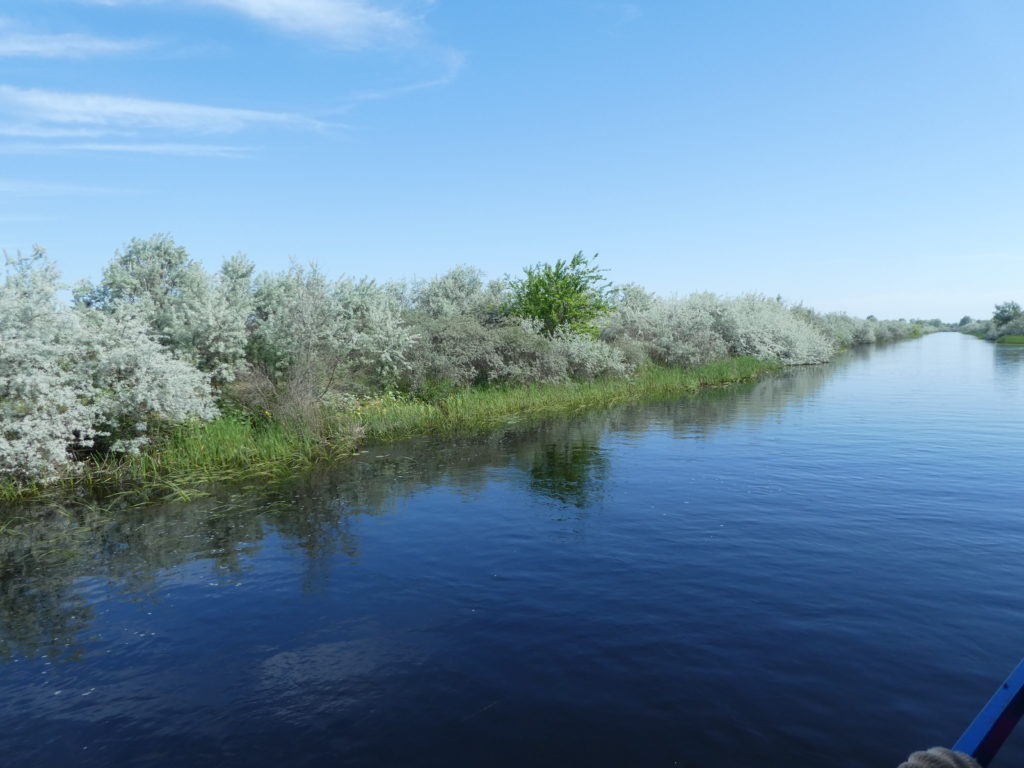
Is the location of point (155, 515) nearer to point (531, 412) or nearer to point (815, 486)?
point (815, 486)

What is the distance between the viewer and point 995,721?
7.93 ft

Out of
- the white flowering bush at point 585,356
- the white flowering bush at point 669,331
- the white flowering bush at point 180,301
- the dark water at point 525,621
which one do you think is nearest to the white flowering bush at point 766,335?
the white flowering bush at point 669,331

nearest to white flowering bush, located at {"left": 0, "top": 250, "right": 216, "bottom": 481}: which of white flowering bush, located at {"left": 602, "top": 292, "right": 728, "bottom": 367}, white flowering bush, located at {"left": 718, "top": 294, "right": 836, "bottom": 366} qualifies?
white flowering bush, located at {"left": 602, "top": 292, "right": 728, "bottom": 367}

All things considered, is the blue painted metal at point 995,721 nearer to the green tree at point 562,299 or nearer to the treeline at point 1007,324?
the green tree at point 562,299

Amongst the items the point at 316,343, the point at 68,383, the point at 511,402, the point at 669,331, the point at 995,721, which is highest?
the point at 669,331

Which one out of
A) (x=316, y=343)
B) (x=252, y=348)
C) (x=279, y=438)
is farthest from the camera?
(x=252, y=348)

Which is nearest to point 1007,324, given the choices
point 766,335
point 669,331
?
point 766,335

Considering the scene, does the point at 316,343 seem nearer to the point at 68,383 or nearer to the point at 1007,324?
the point at 68,383

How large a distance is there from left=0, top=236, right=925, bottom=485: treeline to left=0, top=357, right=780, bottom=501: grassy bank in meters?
0.32

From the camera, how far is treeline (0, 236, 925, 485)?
15711mm

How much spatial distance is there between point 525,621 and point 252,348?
1875 centimetres

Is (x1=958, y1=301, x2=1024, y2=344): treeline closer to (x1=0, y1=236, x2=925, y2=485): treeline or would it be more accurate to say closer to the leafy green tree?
the leafy green tree

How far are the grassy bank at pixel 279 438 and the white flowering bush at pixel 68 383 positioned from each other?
0.56 metres

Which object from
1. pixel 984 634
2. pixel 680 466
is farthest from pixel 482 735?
pixel 680 466
